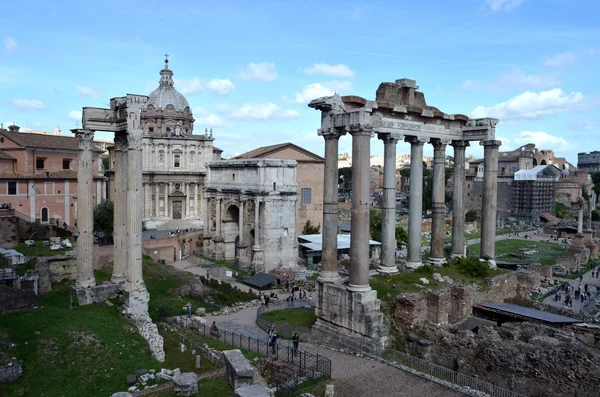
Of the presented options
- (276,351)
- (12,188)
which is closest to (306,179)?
(12,188)

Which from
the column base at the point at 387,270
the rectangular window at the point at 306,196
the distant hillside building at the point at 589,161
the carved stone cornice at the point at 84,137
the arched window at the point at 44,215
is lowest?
the column base at the point at 387,270

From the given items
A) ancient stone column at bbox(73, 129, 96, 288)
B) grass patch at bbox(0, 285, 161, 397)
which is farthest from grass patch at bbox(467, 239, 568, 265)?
grass patch at bbox(0, 285, 161, 397)

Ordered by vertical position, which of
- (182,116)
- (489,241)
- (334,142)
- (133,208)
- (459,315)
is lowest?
(459,315)

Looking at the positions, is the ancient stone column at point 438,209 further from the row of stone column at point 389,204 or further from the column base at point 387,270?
the column base at point 387,270

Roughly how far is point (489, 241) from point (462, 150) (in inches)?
162

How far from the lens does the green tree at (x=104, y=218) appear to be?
3575 cm

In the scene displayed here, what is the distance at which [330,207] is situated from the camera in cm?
1638

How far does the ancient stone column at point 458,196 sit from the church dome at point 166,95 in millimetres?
37243

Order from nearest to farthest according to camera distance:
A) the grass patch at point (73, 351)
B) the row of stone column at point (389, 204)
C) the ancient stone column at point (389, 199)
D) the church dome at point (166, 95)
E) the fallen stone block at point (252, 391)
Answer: the fallen stone block at point (252, 391)
the grass patch at point (73, 351)
the row of stone column at point (389, 204)
the ancient stone column at point (389, 199)
the church dome at point (166, 95)

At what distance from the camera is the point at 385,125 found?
17406mm

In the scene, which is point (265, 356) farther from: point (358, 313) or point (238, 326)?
point (238, 326)

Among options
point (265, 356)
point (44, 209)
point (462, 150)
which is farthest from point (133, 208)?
point (44, 209)

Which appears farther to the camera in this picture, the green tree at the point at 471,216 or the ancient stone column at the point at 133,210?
the green tree at the point at 471,216

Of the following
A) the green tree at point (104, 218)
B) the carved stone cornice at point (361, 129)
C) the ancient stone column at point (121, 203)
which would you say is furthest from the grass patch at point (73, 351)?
the green tree at point (104, 218)
